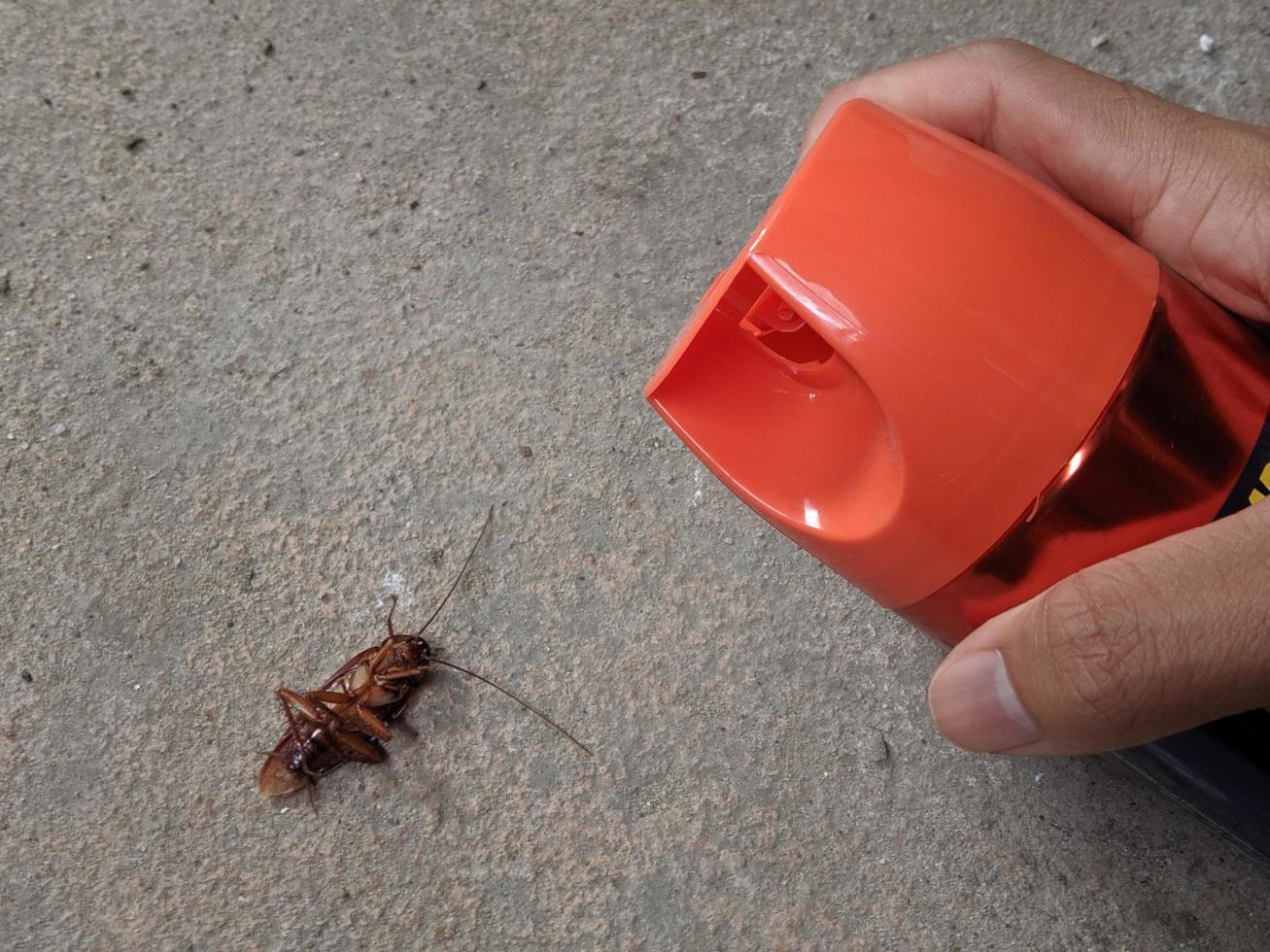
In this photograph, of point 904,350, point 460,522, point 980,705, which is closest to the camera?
point 904,350

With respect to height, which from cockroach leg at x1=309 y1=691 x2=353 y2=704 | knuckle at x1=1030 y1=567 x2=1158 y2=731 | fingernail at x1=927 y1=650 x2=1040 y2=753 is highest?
knuckle at x1=1030 y1=567 x2=1158 y2=731

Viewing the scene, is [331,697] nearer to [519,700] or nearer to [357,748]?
[357,748]

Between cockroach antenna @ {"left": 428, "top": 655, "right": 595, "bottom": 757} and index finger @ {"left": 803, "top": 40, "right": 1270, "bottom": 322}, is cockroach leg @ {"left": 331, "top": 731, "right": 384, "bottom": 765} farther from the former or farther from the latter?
index finger @ {"left": 803, "top": 40, "right": 1270, "bottom": 322}

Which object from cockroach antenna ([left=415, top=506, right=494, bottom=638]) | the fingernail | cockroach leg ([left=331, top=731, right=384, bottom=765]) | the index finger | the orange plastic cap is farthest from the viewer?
cockroach antenna ([left=415, top=506, right=494, bottom=638])

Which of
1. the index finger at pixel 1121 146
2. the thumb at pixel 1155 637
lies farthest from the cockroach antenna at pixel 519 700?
the index finger at pixel 1121 146

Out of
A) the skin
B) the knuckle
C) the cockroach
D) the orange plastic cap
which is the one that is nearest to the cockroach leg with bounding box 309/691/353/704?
the cockroach

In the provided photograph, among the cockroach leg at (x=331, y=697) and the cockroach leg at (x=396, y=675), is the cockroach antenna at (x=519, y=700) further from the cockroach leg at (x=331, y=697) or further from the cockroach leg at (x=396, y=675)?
the cockroach leg at (x=331, y=697)

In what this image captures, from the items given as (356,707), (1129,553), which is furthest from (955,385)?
(356,707)
